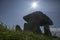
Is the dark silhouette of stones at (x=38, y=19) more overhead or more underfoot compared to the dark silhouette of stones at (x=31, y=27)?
more overhead

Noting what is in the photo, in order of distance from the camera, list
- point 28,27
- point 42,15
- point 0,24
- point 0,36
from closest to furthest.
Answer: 1. point 0,36
2. point 0,24
3. point 28,27
4. point 42,15

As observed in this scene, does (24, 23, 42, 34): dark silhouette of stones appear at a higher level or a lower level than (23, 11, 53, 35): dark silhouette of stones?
lower

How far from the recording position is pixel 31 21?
86.5 feet

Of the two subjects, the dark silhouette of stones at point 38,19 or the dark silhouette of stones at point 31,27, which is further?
the dark silhouette of stones at point 38,19

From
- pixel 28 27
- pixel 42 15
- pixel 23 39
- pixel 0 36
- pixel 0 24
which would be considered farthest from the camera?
pixel 42 15

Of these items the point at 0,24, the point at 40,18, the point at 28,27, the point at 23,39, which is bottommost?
the point at 23,39

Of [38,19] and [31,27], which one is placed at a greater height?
[38,19]

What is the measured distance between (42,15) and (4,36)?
20943 mm

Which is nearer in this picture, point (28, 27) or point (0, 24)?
point (0, 24)

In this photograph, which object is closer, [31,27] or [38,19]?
[31,27]

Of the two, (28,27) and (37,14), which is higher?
(37,14)

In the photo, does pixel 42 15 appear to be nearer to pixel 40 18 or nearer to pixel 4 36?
pixel 40 18

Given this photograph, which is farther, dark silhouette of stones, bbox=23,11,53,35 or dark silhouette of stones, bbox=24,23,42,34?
dark silhouette of stones, bbox=23,11,53,35

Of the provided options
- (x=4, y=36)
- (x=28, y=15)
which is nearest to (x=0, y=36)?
(x=4, y=36)
